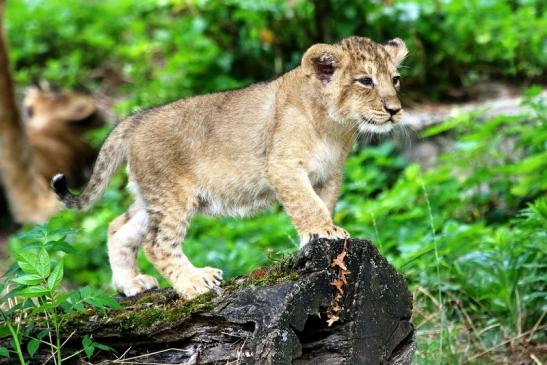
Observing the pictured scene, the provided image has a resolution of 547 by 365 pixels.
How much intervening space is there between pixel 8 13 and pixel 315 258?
522 inches

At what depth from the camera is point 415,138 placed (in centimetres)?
1069

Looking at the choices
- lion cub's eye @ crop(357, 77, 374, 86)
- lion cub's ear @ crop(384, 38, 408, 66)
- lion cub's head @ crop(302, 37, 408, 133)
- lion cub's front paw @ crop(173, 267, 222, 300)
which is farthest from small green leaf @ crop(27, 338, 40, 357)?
lion cub's ear @ crop(384, 38, 408, 66)

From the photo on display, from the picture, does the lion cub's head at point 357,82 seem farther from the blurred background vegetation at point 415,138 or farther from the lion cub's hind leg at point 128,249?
the lion cub's hind leg at point 128,249

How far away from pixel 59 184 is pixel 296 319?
2607 millimetres

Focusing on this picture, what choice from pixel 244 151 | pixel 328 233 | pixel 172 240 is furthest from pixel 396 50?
pixel 172 240

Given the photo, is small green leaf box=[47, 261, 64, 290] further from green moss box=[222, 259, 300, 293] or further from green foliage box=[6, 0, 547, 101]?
green foliage box=[6, 0, 547, 101]

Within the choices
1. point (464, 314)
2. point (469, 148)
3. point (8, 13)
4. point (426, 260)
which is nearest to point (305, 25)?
point (469, 148)

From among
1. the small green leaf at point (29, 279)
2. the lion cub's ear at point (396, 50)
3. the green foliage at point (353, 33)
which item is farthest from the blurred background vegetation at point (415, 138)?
the lion cub's ear at point (396, 50)

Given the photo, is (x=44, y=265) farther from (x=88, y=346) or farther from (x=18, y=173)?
(x=18, y=173)

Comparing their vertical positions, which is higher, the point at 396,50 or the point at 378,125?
the point at 396,50

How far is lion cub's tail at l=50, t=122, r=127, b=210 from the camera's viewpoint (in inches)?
257

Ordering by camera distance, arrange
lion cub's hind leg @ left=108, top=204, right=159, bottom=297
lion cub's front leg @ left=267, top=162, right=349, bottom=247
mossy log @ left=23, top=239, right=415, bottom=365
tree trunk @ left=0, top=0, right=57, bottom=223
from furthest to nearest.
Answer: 1. tree trunk @ left=0, top=0, right=57, bottom=223
2. lion cub's hind leg @ left=108, top=204, right=159, bottom=297
3. lion cub's front leg @ left=267, top=162, right=349, bottom=247
4. mossy log @ left=23, top=239, right=415, bottom=365

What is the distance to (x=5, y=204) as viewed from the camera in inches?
496

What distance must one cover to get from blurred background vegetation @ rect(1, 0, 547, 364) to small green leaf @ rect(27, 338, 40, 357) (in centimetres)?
54
